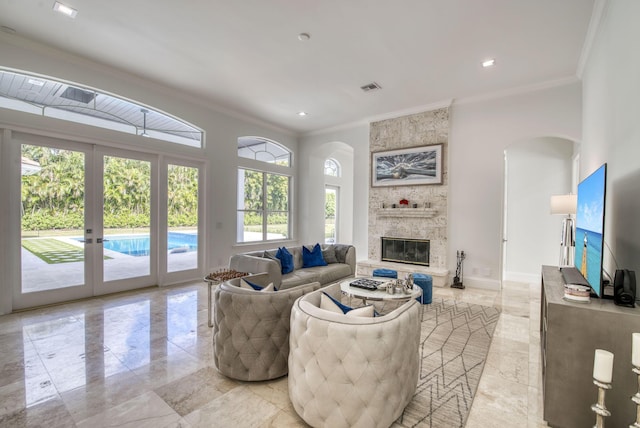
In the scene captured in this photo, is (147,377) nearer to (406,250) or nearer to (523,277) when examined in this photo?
(406,250)

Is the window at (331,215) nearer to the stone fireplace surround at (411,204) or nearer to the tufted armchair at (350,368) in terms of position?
the stone fireplace surround at (411,204)

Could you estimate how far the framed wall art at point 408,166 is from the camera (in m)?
5.64

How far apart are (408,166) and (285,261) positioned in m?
3.31

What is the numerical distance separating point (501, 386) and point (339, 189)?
768cm

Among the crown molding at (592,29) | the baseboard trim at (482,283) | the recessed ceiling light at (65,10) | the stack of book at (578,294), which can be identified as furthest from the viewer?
the baseboard trim at (482,283)

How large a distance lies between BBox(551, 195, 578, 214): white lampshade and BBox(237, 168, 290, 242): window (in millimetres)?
5580

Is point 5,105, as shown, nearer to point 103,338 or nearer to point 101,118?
point 101,118

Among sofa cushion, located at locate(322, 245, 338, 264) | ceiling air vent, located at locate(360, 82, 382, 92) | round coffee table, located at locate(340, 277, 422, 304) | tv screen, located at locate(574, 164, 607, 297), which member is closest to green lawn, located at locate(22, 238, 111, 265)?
sofa cushion, located at locate(322, 245, 338, 264)

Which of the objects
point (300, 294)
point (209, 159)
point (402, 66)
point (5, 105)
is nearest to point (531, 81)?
point (402, 66)

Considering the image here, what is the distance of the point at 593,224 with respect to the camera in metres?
2.23

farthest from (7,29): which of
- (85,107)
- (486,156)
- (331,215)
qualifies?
(331,215)

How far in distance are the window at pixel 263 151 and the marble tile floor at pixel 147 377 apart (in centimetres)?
394

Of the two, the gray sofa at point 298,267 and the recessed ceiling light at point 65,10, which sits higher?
the recessed ceiling light at point 65,10

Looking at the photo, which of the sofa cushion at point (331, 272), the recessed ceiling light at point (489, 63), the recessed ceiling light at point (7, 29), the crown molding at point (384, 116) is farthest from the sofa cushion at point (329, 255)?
the recessed ceiling light at point (7, 29)
